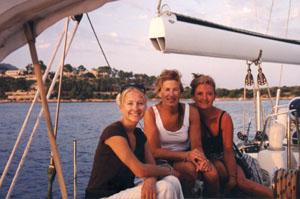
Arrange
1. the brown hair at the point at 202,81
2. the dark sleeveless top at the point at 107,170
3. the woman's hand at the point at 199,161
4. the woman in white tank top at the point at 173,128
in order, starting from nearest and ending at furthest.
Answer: the dark sleeveless top at the point at 107,170 < the woman's hand at the point at 199,161 < the woman in white tank top at the point at 173,128 < the brown hair at the point at 202,81

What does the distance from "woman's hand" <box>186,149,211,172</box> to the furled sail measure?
93 cm

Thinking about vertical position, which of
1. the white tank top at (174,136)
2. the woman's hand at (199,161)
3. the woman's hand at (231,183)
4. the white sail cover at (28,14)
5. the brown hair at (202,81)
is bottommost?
the woman's hand at (231,183)

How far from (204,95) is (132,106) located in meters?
0.91

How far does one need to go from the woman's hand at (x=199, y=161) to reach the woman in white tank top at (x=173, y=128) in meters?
0.04

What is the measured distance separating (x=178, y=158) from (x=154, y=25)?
116 cm

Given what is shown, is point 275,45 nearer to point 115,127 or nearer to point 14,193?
point 115,127

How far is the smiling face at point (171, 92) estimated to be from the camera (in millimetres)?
2584

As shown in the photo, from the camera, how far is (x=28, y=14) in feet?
4.00

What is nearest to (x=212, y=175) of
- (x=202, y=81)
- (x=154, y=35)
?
(x=202, y=81)

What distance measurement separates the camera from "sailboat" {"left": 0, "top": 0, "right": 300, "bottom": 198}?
1.20 metres

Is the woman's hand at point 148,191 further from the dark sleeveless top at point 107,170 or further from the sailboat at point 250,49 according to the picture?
the sailboat at point 250,49

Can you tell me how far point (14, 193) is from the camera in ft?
34.6

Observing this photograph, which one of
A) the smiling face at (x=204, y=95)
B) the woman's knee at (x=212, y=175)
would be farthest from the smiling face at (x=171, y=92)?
the woman's knee at (x=212, y=175)

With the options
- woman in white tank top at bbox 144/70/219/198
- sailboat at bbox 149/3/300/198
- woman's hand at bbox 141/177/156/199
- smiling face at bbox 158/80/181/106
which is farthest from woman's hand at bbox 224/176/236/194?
woman's hand at bbox 141/177/156/199
